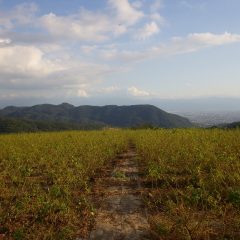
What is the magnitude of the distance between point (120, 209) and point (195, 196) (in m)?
1.52

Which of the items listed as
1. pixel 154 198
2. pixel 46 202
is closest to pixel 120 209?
pixel 154 198

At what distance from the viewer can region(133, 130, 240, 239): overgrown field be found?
6.15 meters

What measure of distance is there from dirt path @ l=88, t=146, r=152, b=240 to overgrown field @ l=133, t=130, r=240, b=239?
0.27 m

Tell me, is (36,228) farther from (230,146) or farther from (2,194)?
(230,146)

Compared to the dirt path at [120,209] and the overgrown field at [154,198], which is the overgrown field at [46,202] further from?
the dirt path at [120,209]

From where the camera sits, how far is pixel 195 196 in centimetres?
770

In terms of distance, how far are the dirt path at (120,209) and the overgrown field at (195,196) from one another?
27cm

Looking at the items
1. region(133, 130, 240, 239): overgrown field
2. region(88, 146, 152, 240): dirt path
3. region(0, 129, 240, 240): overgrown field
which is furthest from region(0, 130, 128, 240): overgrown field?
region(133, 130, 240, 239): overgrown field

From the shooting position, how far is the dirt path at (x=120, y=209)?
21.2 feet

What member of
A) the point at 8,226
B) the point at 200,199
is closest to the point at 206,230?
the point at 200,199

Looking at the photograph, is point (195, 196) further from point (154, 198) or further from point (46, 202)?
point (46, 202)

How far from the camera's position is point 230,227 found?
20.6ft

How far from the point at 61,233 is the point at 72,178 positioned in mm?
3797

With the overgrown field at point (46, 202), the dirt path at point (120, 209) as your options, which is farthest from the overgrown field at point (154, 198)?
the dirt path at point (120, 209)
